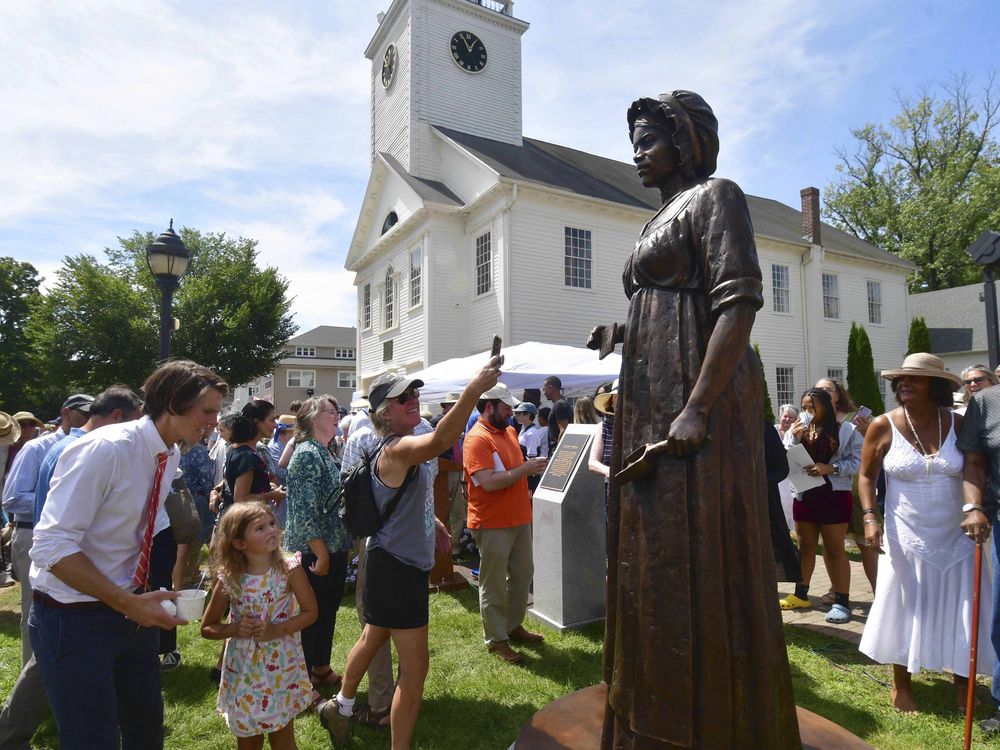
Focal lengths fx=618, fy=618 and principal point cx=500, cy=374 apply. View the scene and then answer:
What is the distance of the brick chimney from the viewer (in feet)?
84.2

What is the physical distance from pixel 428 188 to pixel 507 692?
19.4 meters

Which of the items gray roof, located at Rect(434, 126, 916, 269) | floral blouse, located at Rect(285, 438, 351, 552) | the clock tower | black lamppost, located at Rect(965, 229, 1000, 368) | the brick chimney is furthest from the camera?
the brick chimney

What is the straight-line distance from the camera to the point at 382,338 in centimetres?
2436

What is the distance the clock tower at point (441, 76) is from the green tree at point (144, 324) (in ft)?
39.1

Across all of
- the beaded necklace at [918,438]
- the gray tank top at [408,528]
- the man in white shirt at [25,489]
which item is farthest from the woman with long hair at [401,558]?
the beaded necklace at [918,438]

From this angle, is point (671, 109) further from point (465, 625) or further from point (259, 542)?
point (465, 625)

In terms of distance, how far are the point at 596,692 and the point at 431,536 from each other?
1249 millimetres

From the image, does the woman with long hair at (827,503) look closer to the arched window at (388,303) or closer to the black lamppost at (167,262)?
the black lamppost at (167,262)

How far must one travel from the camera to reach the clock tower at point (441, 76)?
22.9 metres

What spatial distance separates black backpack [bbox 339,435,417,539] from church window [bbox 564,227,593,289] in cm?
1718

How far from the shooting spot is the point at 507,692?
452cm

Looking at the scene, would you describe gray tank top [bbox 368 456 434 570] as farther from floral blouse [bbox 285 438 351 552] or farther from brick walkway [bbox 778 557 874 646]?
brick walkway [bbox 778 557 874 646]

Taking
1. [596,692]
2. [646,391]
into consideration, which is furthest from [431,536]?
[646,391]

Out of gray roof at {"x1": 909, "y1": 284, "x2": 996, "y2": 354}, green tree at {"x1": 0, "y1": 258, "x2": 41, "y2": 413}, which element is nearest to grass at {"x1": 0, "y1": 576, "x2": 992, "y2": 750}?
gray roof at {"x1": 909, "y1": 284, "x2": 996, "y2": 354}
